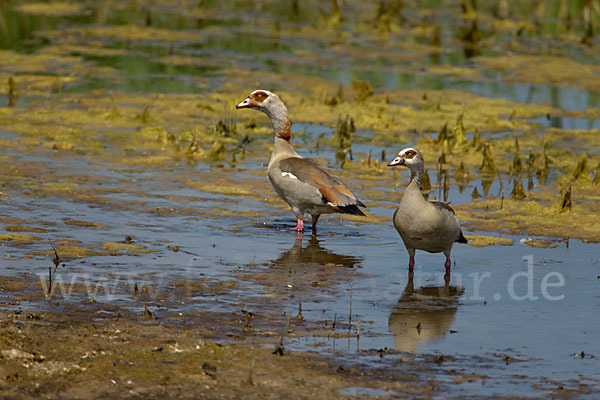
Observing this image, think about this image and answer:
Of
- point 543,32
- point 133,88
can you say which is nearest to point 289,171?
point 133,88

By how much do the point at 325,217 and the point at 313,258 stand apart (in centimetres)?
236

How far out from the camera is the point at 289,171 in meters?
11.9

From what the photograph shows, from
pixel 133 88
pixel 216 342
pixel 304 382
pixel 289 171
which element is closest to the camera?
pixel 304 382

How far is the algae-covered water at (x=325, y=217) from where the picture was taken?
26.2 feet

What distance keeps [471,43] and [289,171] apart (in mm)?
18130

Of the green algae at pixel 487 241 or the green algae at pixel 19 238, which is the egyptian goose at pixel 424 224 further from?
the green algae at pixel 19 238

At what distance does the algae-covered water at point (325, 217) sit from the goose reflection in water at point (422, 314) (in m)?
0.03

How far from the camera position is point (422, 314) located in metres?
8.79

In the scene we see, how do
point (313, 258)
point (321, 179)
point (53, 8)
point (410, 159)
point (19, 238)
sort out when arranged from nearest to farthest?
point (19, 238)
point (410, 159)
point (313, 258)
point (321, 179)
point (53, 8)

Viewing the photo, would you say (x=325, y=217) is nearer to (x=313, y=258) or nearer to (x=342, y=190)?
(x=342, y=190)

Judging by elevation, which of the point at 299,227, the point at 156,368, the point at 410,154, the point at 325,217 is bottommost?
the point at 325,217

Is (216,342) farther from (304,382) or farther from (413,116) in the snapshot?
(413,116)

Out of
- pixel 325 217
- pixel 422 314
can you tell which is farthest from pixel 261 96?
pixel 422 314

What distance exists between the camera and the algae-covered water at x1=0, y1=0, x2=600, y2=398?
26.2 feet
